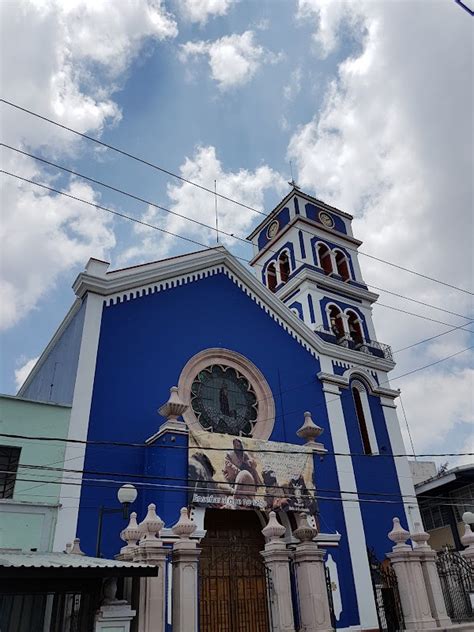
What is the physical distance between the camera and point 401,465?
2166 cm

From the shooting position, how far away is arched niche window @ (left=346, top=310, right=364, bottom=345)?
25.7 metres

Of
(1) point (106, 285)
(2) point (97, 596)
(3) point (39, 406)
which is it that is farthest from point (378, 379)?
(2) point (97, 596)

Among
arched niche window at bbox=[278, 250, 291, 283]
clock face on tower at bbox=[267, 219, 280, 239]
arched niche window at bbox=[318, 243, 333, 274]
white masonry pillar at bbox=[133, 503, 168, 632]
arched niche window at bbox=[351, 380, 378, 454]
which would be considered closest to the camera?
white masonry pillar at bbox=[133, 503, 168, 632]

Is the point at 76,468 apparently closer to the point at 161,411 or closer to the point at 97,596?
the point at 161,411

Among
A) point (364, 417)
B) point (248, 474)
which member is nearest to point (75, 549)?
point (248, 474)

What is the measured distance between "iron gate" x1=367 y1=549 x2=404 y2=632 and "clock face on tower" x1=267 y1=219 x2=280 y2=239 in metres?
17.8

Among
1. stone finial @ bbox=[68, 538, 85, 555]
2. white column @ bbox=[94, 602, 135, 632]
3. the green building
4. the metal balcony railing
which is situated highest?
the metal balcony railing

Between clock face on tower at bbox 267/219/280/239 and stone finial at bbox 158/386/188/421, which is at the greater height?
clock face on tower at bbox 267/219/280/239

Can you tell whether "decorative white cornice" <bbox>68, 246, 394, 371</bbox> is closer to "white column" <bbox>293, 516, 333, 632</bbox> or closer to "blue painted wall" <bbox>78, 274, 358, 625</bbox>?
"blue painted wall" <bbox>78, 274, 358, 625</bbox>

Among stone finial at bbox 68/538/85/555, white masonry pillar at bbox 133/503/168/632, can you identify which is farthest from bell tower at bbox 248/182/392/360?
white masonry pillar at bbox 133/503/168/632

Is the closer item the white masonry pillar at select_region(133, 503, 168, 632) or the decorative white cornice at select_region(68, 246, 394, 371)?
the white masonry pillar at select_region(133, 503, 168, 632)

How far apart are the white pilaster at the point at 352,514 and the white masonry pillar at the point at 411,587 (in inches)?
137

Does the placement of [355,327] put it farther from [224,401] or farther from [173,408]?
[173,408]

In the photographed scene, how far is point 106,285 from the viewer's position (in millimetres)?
17469
